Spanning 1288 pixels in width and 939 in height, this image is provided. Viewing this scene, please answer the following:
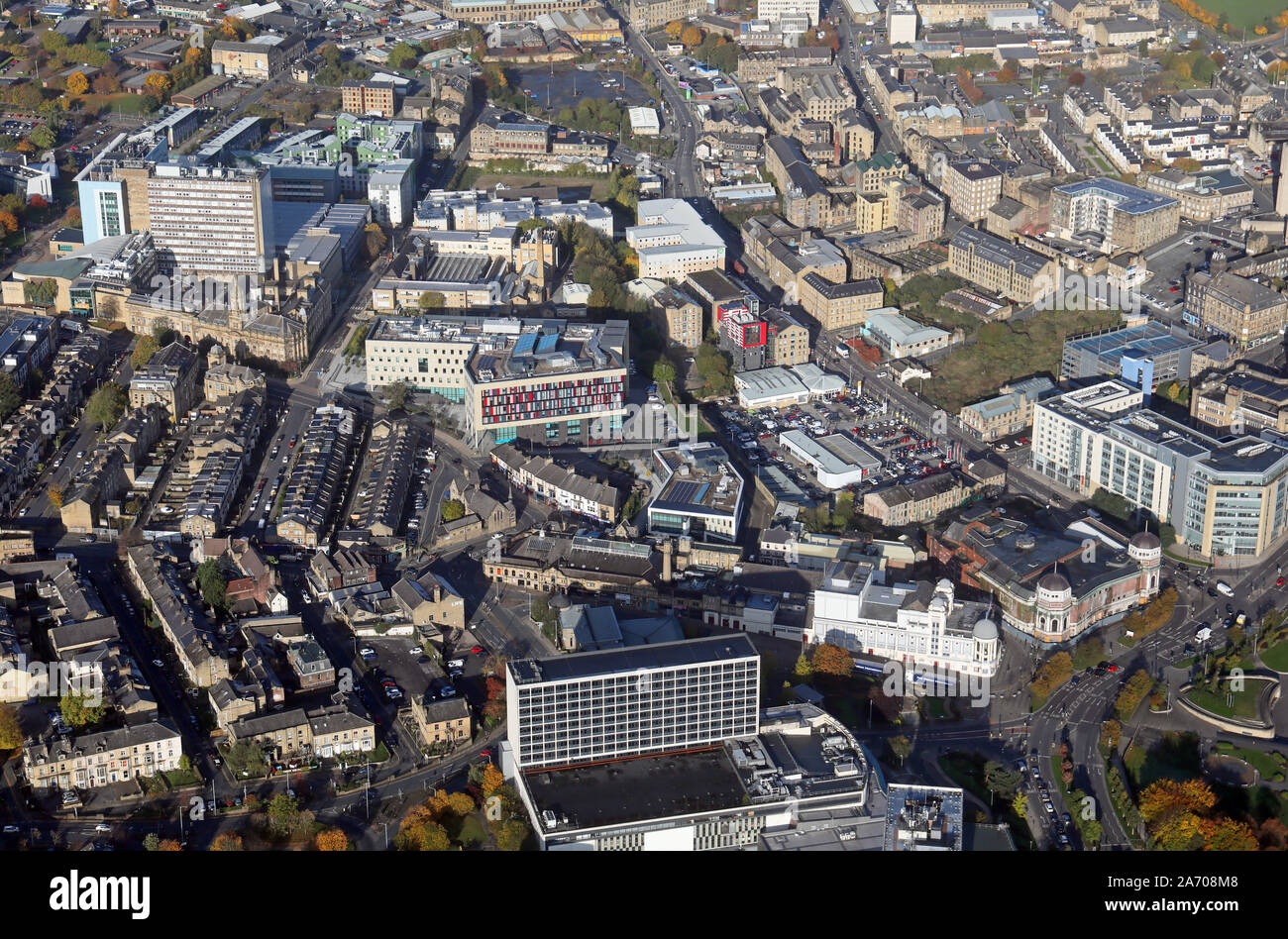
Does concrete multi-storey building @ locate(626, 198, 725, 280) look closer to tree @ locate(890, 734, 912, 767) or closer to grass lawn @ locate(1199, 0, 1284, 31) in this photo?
tree @ locate(890, 734, 912, 767)

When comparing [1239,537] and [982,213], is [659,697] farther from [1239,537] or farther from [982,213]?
[982,213]

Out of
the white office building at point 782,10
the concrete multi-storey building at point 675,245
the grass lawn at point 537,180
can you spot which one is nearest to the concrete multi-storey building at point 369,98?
the grass lawn at point 537,180

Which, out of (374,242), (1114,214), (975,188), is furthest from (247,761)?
(975,188)

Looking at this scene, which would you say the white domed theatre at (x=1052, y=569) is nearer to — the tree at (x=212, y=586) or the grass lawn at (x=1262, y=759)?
the grass lawn at (x=1262, y=759)

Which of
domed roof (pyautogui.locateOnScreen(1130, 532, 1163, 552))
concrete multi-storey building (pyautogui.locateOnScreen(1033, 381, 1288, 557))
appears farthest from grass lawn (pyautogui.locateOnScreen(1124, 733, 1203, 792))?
concrete multi-storey building (pyautogui.locateOnScreen(1033, 381, 1288, 557))

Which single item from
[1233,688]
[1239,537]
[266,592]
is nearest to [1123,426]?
[1239,537]
